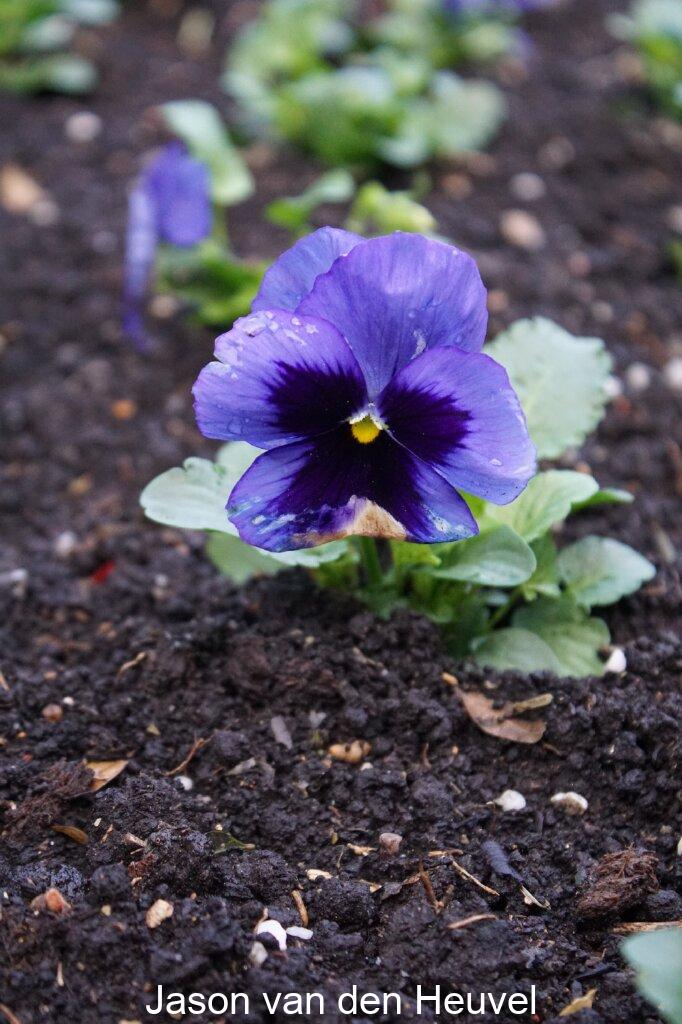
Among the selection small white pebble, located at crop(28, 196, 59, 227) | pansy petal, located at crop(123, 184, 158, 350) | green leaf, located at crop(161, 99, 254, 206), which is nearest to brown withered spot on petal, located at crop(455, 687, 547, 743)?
pansy petal, located at crop(123, 184, 158, 350)

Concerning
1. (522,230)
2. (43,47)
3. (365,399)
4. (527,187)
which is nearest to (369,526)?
(365,399)

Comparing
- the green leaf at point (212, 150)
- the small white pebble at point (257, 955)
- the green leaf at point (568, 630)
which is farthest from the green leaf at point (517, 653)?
the green leaf at point (212, 150)

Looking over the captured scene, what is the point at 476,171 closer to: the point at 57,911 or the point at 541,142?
the point at 541,142

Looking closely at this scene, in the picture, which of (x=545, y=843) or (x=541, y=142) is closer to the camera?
(x=545, y=843)

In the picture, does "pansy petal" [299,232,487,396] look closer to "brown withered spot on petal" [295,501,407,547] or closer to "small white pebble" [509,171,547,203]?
"brown withered spot on petal" [295,501,407,547]

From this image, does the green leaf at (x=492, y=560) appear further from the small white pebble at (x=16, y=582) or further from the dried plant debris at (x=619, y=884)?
the small white pebble at (x=16, y=582)

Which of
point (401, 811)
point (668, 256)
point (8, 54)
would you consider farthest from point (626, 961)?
point (8, 54)

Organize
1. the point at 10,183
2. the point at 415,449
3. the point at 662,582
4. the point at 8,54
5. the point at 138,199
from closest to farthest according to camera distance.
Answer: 1. the point at 415,449
2. the point at 662,582
3. the point at 138,199
4. the point at 10,183
5. the point at 8,54
